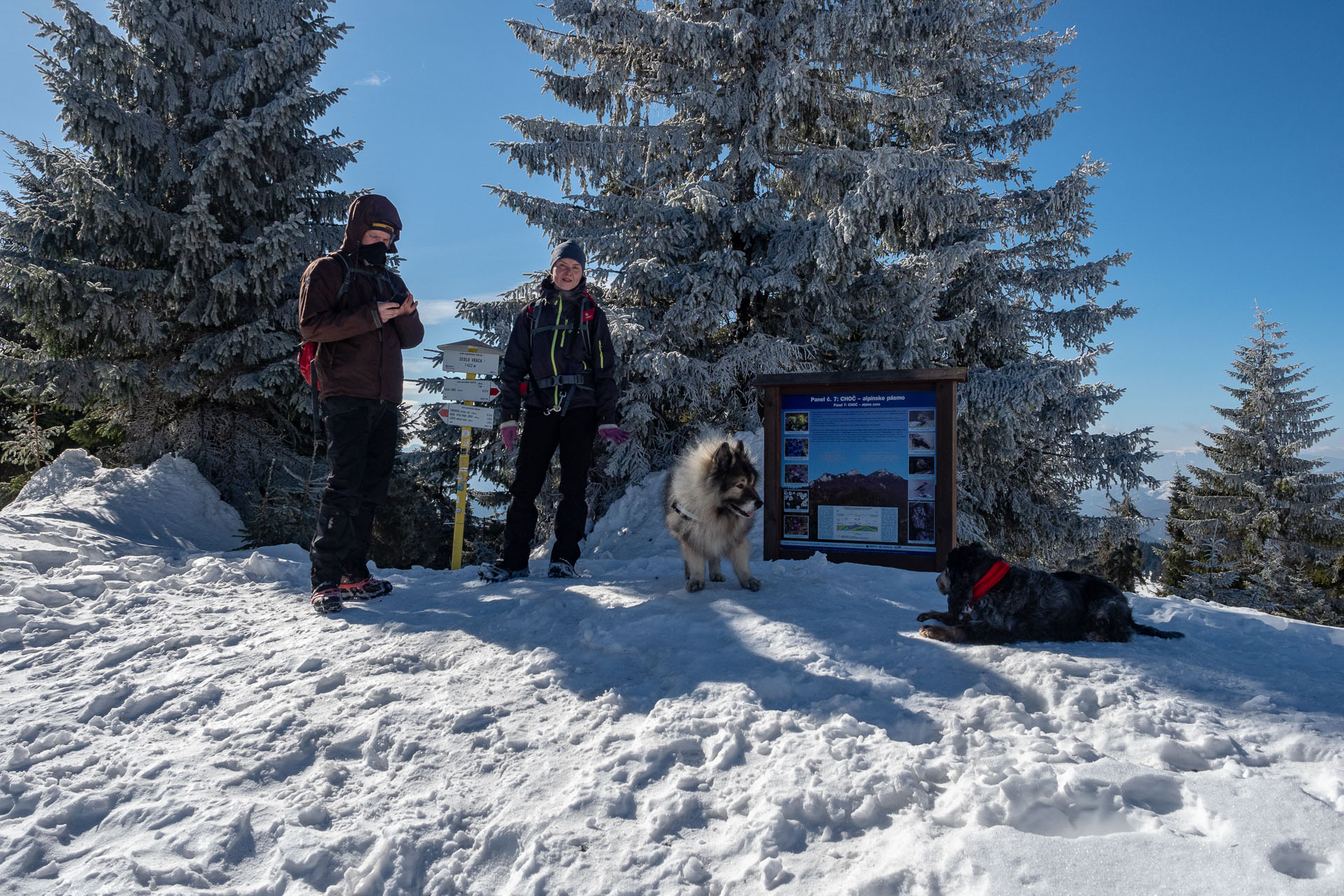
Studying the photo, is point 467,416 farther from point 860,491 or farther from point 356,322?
point 860,491

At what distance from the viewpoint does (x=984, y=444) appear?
1210cm

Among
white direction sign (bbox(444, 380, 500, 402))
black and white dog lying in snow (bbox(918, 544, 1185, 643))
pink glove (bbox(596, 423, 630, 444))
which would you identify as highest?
white direction sign (bbox(444, 380, 500, 402))

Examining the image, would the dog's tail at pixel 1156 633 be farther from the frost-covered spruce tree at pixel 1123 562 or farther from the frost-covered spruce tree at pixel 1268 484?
the frost-covered spruce tree at pixel 1268 484

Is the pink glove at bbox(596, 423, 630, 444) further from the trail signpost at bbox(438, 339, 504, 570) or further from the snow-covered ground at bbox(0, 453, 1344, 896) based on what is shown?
the trail signpost at bbox(438, 339, 504, 570)

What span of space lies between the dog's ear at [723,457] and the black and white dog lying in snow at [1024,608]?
1.80 metres

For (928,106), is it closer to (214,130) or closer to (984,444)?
(984,444)

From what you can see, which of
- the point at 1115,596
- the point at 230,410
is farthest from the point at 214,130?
the point at 1115,596

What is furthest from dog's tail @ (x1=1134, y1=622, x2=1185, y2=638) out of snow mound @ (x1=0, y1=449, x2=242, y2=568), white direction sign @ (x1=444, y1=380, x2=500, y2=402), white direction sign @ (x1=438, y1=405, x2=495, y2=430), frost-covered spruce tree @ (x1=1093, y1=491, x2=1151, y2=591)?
frost-covered spruce tree @ (x1=1093, y1=491, x2=1151, y2=591)

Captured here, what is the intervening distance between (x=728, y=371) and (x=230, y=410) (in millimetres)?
8638

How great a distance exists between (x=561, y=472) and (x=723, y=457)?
1509 millimetres

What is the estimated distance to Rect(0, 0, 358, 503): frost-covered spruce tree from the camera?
34.1 feet

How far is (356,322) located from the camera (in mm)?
4789

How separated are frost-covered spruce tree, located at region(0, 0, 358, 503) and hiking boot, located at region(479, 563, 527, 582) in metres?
6.87

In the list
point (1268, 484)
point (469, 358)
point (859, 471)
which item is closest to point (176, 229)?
point (469, 358)
